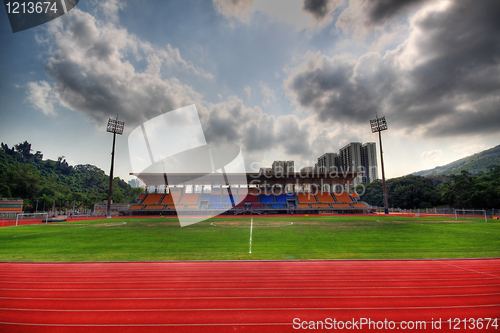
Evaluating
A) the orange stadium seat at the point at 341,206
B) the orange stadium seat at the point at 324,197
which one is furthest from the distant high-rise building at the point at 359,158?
the orange stadium seat at the point at 341,206

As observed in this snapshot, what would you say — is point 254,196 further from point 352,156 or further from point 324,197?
point 352,156

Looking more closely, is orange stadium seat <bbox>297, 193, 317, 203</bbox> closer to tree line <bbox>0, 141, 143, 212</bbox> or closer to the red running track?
the red running track

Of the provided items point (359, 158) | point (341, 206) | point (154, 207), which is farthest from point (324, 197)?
point (359, 158)

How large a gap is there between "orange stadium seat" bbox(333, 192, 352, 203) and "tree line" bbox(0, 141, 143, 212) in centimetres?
7134

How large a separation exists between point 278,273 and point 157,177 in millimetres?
47332

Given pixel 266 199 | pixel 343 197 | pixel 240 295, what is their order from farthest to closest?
pixel 266 199 → pixel 343 197 → pixel 240 295

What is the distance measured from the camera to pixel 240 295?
17.5 ft

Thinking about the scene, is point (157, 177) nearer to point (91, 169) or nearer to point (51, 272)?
point (51, 272)

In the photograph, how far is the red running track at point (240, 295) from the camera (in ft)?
13.8

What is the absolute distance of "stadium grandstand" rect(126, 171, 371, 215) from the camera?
47.2 meters

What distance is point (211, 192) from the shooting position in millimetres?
54125

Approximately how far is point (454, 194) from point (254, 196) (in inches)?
1754

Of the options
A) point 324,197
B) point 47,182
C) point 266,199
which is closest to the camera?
point 324,197

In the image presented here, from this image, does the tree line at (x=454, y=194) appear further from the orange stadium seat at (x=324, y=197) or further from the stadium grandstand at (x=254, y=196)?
the orange stadium seat at (x=324, y=197)
